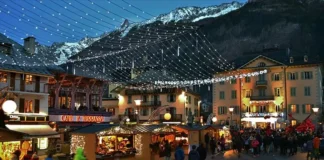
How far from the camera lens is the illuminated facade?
59.2 meters

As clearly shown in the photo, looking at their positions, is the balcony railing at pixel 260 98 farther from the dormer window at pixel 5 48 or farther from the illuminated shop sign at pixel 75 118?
the dormer window at pixel 5 48

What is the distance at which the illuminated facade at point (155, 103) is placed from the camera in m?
59.2

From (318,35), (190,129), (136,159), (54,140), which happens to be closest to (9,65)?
(54,140)

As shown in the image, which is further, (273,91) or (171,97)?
(273,91)

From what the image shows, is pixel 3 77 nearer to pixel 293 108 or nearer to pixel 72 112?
pixel 72 112

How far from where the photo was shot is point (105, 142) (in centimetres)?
2631

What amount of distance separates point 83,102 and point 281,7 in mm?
117196

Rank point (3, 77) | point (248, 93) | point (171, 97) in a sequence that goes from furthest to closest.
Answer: point (248, 93)
point (171, 97)
point (3, 77)

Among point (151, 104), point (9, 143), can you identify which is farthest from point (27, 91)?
point (151, 104)

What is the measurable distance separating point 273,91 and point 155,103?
18.4 m

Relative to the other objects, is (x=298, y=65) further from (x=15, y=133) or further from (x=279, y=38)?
(x=279, y=38)

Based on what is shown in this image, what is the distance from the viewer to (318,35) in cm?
11900

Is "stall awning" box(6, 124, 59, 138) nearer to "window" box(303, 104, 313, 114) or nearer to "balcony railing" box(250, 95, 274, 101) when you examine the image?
"balcony railing" box(250, 95, 274, 101)

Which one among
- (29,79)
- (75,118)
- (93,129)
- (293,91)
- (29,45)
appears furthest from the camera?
(293,91)
